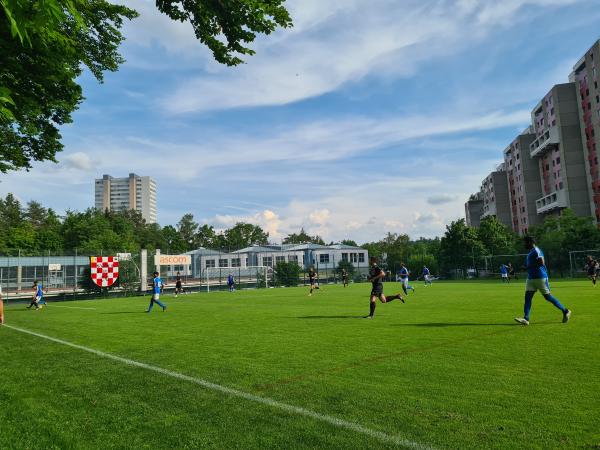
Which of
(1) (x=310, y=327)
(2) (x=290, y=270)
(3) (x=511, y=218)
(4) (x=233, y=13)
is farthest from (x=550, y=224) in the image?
(4) (x=233, y=13)

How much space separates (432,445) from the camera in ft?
11.5

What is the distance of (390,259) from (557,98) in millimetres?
37168

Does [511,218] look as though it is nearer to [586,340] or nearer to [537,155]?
[537,155]

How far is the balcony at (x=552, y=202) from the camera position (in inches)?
2474

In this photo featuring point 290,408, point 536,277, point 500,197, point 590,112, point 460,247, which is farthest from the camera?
point 500,197

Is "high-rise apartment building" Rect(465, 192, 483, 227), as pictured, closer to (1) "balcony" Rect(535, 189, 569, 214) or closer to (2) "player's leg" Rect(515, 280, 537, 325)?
(1) "balcony" Rect(535, 189, 569, 214)

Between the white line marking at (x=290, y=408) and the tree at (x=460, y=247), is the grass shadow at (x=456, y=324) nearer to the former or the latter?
the white line marking at (x=290, y=408)

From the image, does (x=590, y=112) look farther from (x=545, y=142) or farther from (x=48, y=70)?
(x=48, y=70)

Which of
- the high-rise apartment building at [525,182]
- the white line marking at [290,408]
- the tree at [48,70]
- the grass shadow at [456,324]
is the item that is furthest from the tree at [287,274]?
the high-rise apartment building at [525,182]

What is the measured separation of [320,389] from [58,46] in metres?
9.66

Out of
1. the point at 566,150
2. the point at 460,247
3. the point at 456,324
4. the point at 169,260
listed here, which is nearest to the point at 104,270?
the point at 169,260

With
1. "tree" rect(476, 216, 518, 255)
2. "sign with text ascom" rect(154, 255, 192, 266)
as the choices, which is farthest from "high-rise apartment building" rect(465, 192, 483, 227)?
"sign with text ascom" rect(154, 255, 192, 266)

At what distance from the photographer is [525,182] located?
254ft

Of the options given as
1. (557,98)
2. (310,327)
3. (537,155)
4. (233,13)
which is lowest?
(310,327)
